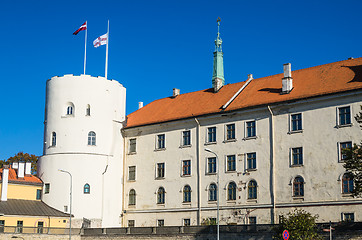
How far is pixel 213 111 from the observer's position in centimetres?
5100

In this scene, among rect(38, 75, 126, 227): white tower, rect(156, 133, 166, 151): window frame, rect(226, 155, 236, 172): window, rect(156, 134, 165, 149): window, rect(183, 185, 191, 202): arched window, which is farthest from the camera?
rect(38, 75, 126, 227): white tower

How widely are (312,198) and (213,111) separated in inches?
496

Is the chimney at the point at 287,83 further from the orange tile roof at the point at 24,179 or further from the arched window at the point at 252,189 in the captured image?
the orange tile roof at the point at 24,179

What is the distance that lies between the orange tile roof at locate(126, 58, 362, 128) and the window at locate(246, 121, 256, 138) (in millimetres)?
1584

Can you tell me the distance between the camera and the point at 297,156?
148ft

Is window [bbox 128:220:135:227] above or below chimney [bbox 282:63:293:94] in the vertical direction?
below

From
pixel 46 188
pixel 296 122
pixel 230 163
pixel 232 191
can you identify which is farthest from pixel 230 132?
pixel 46 188

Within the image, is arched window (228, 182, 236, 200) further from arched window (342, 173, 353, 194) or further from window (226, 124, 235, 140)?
arched window (342, 173, 353, 194)

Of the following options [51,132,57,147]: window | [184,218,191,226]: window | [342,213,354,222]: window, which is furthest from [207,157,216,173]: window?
[51,132,57,147]: window

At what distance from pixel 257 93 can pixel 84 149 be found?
18883mm

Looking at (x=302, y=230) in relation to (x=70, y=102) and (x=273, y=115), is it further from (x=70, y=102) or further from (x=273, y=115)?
(x=70, y=102)

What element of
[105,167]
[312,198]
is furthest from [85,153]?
[312,198]

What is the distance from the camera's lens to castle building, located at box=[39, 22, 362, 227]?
43406mm

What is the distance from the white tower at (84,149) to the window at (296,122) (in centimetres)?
2020
